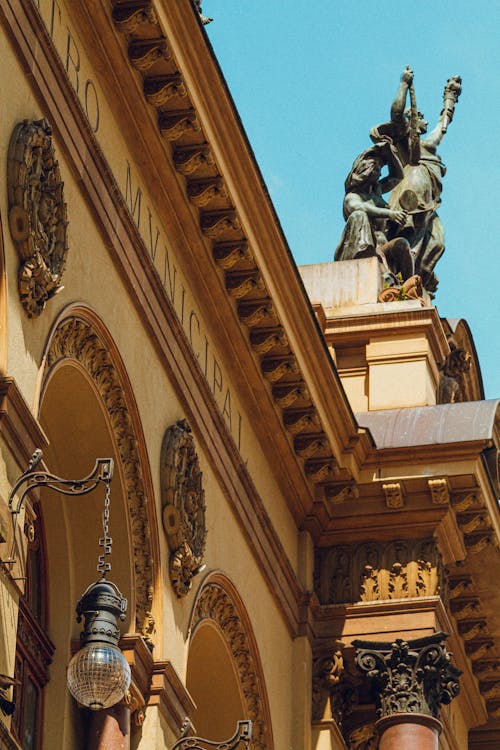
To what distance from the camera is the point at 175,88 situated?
16.8 meters

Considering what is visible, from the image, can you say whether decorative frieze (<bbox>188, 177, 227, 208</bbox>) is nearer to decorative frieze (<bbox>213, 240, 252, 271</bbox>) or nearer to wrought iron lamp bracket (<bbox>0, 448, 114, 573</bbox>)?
decorative frieze (<bbox>213, 240, 252, 271</bbox>)

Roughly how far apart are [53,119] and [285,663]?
26.4 ft

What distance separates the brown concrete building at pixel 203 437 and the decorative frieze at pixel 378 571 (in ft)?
0.08

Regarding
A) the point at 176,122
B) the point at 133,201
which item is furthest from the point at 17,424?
the point at 176,122

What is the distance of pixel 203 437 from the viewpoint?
18.4m

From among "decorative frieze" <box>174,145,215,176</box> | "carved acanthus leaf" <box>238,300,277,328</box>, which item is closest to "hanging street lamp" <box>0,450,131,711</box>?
"decorative frieze" <box>174,145,215,176</box>

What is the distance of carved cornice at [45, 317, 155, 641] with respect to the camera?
15.5m

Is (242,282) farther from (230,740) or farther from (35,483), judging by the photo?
(35,483)

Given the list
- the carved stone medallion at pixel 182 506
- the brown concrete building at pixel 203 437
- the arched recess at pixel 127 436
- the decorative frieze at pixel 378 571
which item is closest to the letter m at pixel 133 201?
the brown concrete building at pixel 203 437

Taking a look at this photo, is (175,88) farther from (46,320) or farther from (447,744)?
(447,744)

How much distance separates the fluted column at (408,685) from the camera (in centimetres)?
2092

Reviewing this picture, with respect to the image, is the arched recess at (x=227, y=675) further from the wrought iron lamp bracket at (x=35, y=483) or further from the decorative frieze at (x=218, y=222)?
the wrought iron lamp bracket at (x=35, y=483)

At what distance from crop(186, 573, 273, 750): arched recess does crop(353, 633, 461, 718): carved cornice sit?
1.74m

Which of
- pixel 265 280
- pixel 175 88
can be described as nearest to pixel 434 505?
pixel 265 280
